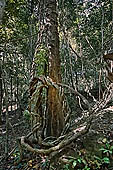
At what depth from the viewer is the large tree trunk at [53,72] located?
3.57 metres

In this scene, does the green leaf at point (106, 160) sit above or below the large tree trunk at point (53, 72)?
below

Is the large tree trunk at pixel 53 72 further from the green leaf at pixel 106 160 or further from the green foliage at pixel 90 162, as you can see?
the green leaf at pixel 106 160

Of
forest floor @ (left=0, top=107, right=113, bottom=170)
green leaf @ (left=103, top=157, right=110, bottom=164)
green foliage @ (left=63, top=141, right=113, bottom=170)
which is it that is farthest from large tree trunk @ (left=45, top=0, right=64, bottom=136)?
green leaf @ (left=103, top=157, right=110, bottom=164)

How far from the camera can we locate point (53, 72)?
3605 mm

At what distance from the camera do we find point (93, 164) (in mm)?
2869

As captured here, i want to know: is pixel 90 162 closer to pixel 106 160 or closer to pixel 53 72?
pixel 106 160

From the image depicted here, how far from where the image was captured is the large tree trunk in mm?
3566

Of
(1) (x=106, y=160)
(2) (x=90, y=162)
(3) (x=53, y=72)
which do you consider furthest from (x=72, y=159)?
(3) (x=53, y=72)

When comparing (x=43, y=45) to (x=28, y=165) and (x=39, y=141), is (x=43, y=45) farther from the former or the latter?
(x=28, y=165)

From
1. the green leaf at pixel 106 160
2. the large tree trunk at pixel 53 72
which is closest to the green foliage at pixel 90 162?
the green leaf at pixel 106 160

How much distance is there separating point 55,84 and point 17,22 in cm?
318

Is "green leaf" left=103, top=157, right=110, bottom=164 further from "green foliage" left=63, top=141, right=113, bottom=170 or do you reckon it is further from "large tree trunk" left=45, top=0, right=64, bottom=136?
"large tree trunk" left=45, top=0, right=64, bottom=136

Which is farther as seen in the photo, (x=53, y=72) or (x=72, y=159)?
(x=53, y=72)

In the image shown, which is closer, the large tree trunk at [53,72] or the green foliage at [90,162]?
the green foliage at [90,162]
